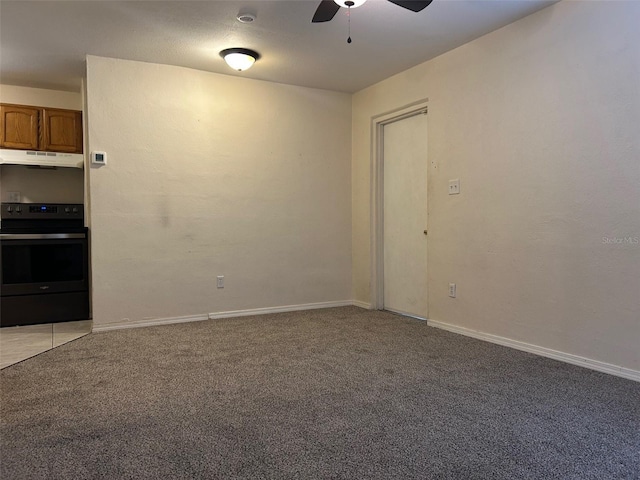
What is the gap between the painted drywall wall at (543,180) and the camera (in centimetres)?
266

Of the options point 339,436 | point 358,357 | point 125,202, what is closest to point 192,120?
point 125,202

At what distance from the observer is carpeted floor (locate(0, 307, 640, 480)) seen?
5.54 feet

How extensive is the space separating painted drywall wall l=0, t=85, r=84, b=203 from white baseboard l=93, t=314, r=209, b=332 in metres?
1.84

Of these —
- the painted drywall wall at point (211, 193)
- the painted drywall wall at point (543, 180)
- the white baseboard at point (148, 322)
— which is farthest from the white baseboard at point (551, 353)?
the white baseboard at point (148, 322)

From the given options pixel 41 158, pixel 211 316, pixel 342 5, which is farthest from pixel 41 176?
pixel 342 5

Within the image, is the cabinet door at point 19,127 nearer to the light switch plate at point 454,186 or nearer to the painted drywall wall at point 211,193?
the painted drywall wall at point 211,193

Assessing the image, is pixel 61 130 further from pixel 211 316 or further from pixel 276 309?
pixel 276 309

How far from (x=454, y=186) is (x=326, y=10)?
6.16ft

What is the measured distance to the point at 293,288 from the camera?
4.79 meters

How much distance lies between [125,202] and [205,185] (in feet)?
2.48

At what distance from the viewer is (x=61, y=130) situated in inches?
181

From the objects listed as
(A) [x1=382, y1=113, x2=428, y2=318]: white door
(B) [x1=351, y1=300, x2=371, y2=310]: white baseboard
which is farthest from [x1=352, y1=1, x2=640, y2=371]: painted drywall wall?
(B) [x1=351, y1=300, x2=371, y2=310]: white baseboard

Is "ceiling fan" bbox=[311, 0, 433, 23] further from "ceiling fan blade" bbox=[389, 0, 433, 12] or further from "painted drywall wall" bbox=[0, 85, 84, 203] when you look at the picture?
"painted drywall wall" bbox=[0, 85, 84, 203]

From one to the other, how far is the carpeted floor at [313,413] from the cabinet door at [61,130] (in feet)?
7.44
